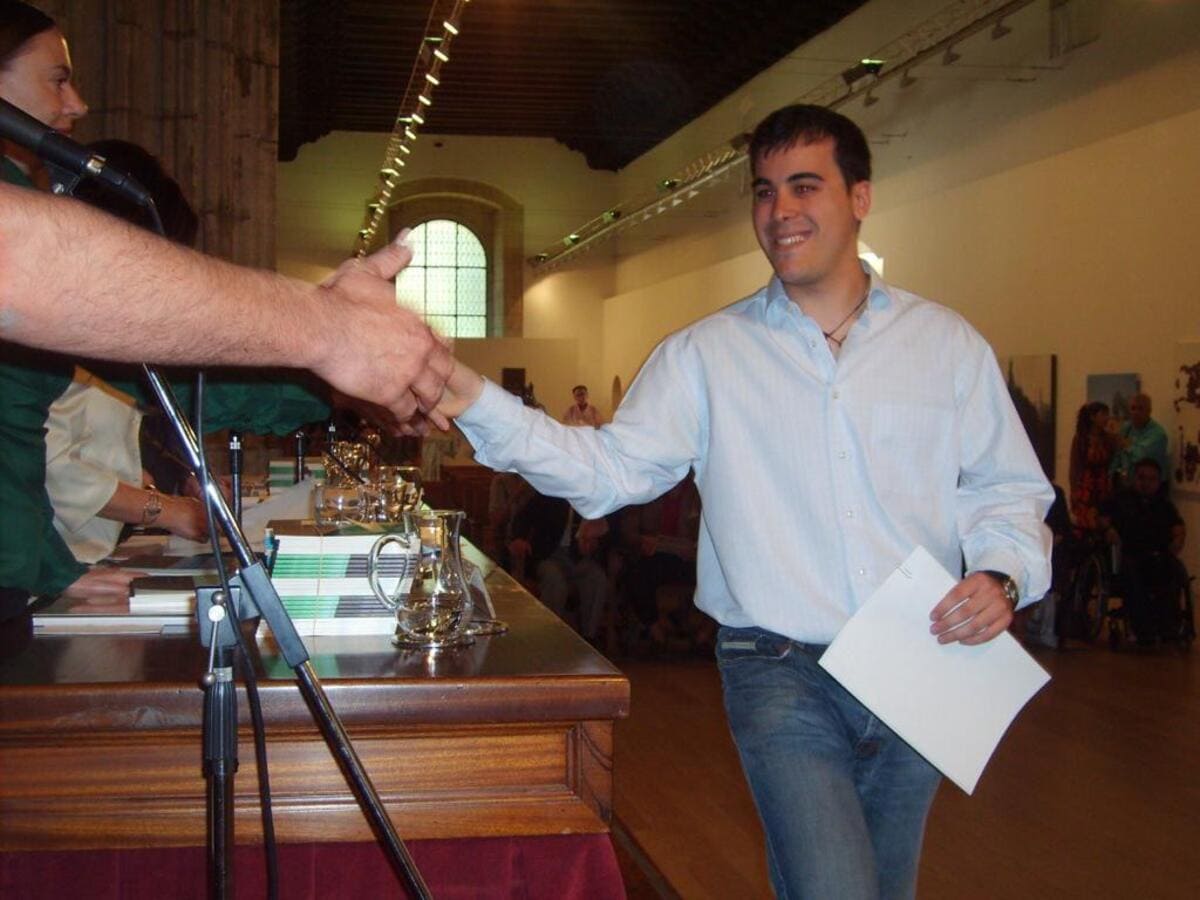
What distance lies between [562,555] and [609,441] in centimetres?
600

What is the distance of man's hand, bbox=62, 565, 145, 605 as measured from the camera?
2355mm

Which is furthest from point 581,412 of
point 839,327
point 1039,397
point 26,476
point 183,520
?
point 26,476

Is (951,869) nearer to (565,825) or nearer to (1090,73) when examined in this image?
(565,825)

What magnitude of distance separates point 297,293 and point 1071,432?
9473 mm

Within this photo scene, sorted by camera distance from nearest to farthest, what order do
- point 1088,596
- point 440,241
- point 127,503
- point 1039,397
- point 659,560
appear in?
point 127,503 → point 659,560 → point 1088,596 → point 1039,397 → point 440,241

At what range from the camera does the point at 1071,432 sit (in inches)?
402

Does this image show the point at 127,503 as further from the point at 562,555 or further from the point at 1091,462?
the point at 1091,462

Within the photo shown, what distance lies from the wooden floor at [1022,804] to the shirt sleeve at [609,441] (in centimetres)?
190

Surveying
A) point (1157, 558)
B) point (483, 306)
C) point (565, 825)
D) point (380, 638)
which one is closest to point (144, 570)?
point (380, 638)

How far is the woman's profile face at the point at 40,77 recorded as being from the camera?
2.39 m

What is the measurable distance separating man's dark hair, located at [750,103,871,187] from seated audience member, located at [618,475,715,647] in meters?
5.30

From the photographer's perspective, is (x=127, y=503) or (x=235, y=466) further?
(x=127, y=503)

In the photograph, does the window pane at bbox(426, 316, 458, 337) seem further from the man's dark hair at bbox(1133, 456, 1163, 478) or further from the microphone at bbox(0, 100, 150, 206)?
the man's dark hair at bbox(1133, 456, 1163, 478)

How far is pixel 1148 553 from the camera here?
8.70 metres
